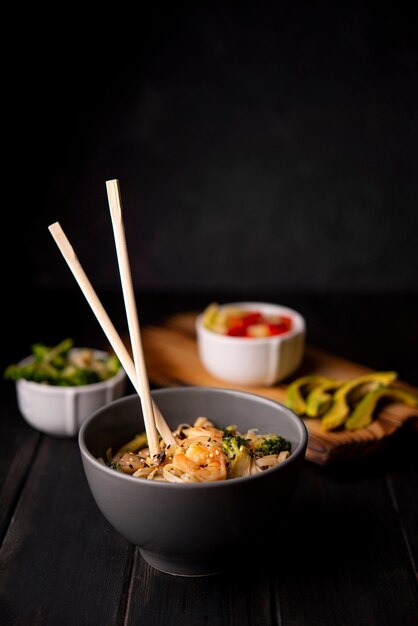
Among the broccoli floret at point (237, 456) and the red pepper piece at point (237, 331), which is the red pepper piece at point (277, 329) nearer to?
the red pepper piece at point (237, 331)

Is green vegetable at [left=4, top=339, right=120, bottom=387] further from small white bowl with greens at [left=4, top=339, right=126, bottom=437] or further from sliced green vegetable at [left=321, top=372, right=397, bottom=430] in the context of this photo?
sliced green vegetable at [left=321, top=372, right=397, bottom=430]

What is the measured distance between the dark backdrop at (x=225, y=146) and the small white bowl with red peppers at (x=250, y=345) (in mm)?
1443

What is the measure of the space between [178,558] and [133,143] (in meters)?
2.69

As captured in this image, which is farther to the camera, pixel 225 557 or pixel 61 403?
pixel 61 403

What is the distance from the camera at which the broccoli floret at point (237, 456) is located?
1439 mm

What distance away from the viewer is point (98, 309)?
1492 millimetres

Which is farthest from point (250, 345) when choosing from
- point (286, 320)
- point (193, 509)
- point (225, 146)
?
point (225, 146)

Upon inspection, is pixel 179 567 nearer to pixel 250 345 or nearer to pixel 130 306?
pixel 130 306

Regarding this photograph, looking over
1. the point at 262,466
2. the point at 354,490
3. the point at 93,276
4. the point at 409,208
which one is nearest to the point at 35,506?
the point at 262,466

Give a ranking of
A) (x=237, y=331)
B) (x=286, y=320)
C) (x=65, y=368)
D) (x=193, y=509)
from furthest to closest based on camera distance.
→ (x=286, y=320), (x=237, y=331), (x=65, y=368), (x=193, y=509)

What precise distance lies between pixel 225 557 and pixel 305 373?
3.67 feet

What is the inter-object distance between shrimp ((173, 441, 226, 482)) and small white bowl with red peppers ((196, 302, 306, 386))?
88 centimetres

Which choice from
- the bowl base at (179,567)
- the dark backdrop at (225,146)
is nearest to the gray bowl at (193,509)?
the bowl base at (179,567)

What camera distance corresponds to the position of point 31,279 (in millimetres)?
3961
